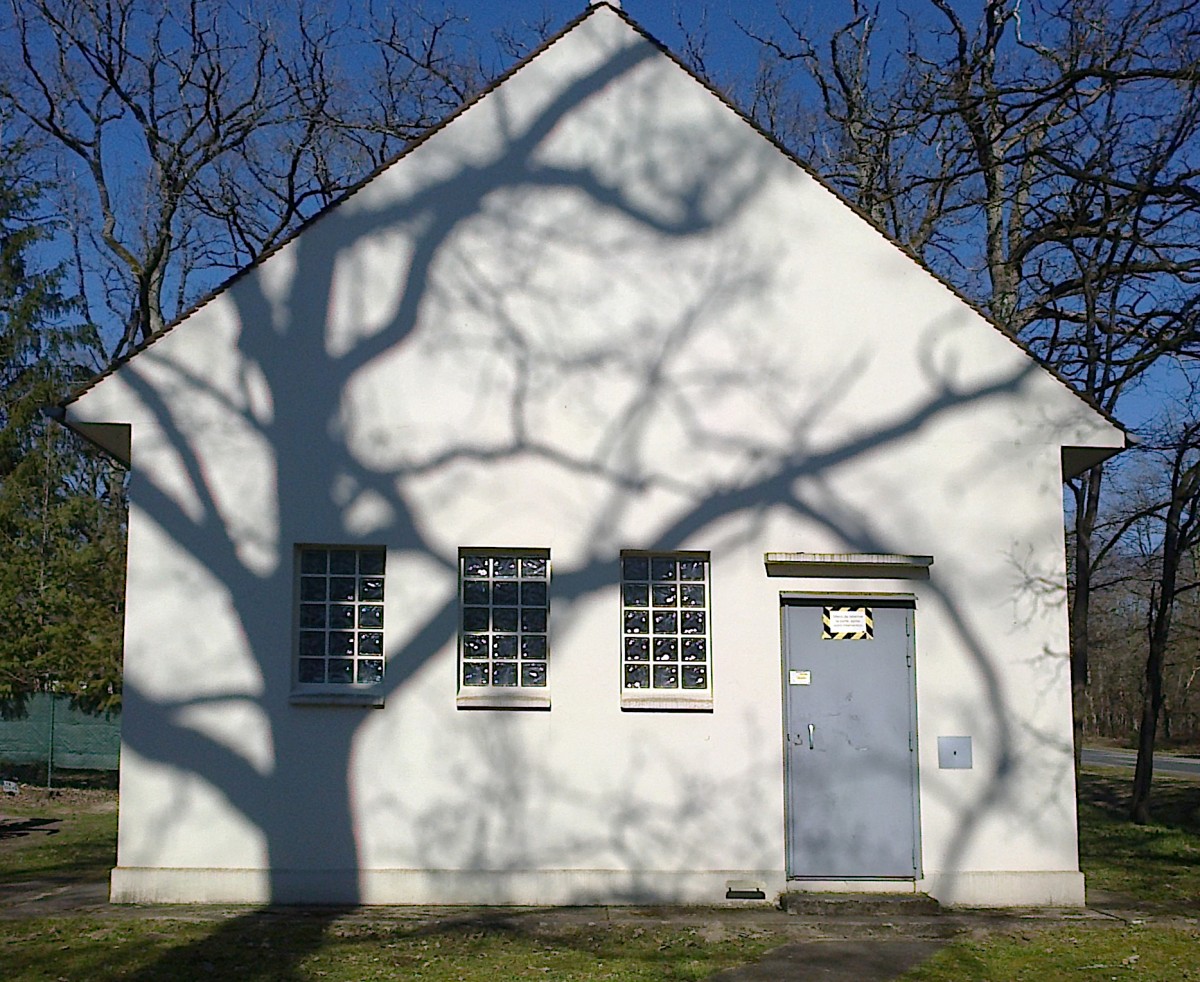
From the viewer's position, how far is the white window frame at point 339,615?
1212cm

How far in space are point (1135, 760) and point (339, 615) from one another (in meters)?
29.5

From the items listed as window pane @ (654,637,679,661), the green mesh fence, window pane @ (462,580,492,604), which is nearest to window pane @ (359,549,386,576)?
window pane @ (462,580,492,604)

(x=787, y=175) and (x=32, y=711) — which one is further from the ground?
(x=787, y=175)

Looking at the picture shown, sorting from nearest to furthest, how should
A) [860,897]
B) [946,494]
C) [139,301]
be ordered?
[860,897] → [946,494] → [139,301]

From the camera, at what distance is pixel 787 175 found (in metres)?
12.8

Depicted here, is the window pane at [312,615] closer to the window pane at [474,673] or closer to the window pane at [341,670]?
the window pane at [341,670]

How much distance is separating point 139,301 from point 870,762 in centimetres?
2195

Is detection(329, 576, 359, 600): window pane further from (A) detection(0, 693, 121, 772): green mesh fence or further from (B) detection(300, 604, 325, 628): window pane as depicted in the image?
(A) detection(0, 693, 121, 772): green mesh fence

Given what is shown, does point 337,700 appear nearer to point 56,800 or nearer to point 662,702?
point 662,702

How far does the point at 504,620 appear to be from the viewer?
12.2 metres

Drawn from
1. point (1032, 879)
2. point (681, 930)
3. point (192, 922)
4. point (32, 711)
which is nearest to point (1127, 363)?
point (1032, 879)

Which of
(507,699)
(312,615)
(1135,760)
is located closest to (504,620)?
(507,699)

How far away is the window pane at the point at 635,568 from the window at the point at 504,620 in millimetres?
727

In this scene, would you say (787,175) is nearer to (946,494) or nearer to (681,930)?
(946,494)
